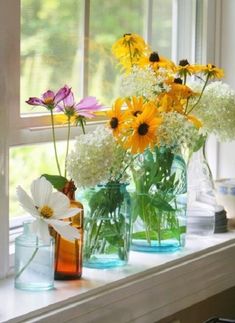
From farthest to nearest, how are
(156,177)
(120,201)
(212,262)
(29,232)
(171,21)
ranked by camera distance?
(171,21) → (212,262) → (156,177) → (120,201) → (29,232)

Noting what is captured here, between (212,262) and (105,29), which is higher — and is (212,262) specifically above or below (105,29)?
below

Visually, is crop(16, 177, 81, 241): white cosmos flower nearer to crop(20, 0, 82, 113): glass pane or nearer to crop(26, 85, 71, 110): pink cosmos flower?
crop(26, 85, 71, 110): pink cosmos flower

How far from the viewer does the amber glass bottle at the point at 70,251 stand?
165 centimetres

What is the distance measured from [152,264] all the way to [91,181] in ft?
0.93

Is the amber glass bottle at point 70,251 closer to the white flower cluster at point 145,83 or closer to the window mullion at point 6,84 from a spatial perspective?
the window mullion at point 6,84

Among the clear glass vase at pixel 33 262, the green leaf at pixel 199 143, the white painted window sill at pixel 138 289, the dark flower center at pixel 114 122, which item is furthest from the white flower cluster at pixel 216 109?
the clear glass vase at pixel 33 262

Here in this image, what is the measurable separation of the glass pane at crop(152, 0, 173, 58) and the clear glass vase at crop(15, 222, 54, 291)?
813 millimetres

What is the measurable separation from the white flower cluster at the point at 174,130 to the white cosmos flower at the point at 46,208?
27cm

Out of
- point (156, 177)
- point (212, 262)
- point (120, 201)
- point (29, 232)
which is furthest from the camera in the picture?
point (212, 262)

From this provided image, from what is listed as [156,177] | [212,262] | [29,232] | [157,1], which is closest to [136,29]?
[157,1]

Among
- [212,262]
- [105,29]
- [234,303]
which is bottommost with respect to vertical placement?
[234,303]

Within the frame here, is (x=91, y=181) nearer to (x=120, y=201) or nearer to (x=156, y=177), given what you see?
(x=120, y=201)

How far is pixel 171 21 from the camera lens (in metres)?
2.27

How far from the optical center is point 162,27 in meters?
2.23
